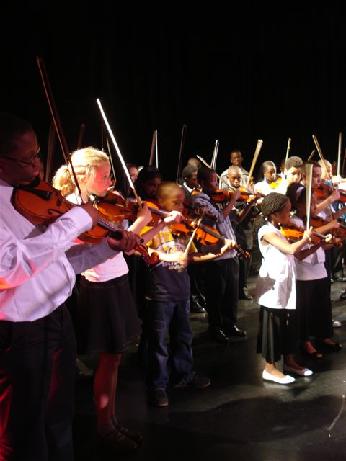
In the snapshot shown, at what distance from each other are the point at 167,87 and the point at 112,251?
711 centimetres

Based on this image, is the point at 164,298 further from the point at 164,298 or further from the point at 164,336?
the point at 164,336

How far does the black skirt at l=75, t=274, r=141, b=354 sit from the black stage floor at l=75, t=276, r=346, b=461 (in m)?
0.66

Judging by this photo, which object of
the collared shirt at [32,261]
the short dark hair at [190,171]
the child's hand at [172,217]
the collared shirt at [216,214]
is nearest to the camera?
the collared shirt at [32,261]

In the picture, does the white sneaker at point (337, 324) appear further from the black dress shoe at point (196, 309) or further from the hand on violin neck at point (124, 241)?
the hand on violin neck at point (124, 241)

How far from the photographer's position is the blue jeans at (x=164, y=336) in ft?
12.0

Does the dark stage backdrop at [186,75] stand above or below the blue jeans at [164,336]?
above

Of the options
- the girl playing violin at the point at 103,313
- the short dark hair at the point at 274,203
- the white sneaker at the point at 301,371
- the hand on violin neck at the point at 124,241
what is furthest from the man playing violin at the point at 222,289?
the hand on violin neck at the point at 124,241

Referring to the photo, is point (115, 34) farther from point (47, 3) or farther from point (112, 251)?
point (112, 251)

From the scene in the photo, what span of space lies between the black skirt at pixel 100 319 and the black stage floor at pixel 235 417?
2.16 feet

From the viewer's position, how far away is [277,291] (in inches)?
157

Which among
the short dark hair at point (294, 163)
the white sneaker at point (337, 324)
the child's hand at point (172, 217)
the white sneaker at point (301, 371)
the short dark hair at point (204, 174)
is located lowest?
the white sneaker at point (337, 324)

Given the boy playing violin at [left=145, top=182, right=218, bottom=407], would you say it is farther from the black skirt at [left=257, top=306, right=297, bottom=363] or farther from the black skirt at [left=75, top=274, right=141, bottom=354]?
the black skirt at [left=257, top=306, right=297, bottom=363]

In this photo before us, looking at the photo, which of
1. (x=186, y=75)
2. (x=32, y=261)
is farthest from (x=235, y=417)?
(x=186, y=75)

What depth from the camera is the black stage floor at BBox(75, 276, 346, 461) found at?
3.01 meters
